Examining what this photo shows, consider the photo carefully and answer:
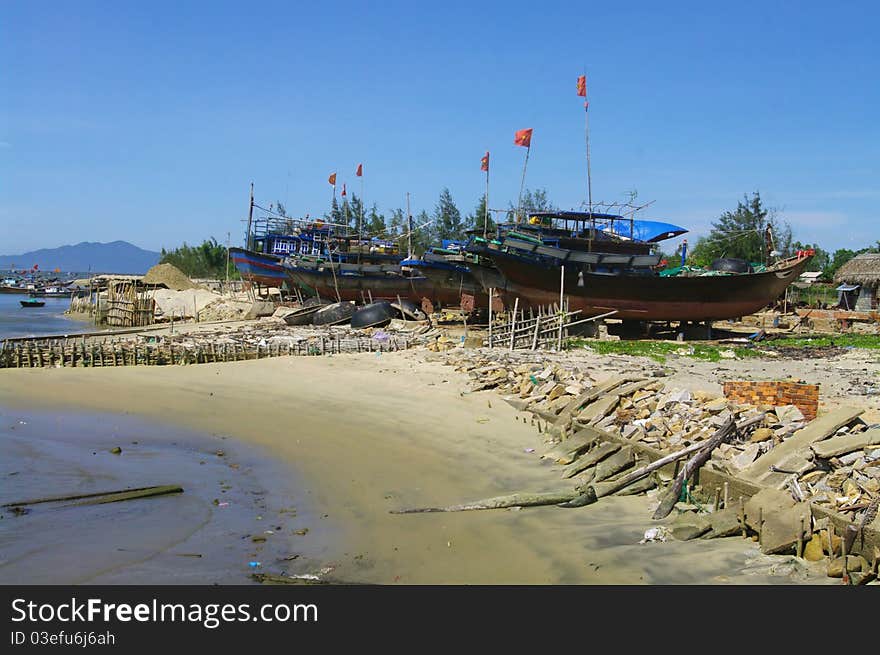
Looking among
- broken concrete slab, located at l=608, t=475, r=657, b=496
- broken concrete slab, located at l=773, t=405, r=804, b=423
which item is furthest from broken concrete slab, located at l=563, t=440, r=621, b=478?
broken concrete slab, located at l=773, t=405, r=804, b=423

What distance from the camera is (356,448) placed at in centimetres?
1311

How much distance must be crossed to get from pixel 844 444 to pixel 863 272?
38348 mm

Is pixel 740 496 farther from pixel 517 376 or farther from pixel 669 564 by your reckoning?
pixel 517 376

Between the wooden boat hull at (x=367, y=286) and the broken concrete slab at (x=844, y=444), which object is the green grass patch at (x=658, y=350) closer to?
the broken concrete slab at (x=844, y=444)

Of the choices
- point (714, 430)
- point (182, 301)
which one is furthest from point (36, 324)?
point (714, 430)

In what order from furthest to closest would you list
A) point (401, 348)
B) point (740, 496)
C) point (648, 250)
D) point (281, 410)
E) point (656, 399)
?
point (648, 250)
point (401, 348)
point (281, 410)
point (656, 399)
point (740, 496)

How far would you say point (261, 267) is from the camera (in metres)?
52.3

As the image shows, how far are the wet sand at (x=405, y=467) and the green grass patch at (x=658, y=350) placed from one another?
5.52 meters

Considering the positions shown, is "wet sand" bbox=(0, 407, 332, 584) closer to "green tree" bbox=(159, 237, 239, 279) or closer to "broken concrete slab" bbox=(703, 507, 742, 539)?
"broken concrete slab" bbox=(703, 507, 742, 539)

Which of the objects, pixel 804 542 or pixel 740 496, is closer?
pixel 804 542

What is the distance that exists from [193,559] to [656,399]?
25.2 ft

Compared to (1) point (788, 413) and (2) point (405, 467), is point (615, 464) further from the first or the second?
(2) point (405, 467)
